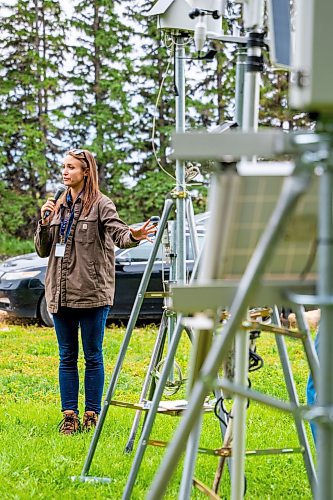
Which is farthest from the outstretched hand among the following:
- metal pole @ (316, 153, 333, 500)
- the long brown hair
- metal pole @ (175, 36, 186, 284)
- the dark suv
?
the dark suv

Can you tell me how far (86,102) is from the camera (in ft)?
60.6

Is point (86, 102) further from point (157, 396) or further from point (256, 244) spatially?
point (256, 244)

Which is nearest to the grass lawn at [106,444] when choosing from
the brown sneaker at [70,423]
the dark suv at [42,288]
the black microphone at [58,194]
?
the brown sneaker at [70,423]

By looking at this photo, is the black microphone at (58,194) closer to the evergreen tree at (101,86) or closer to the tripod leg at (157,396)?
the tripod leg at (157,396)

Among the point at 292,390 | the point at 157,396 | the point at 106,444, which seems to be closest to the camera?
the point at 292,390

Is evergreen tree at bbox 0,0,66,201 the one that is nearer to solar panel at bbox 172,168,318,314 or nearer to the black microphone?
the black microphone

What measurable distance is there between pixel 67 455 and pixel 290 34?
9.25 feet

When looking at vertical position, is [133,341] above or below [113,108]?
below

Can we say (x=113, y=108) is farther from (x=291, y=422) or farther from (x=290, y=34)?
(x=290, y=34)

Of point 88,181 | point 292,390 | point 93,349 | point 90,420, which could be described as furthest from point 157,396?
point 88,181

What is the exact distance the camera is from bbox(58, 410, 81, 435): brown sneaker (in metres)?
5.36

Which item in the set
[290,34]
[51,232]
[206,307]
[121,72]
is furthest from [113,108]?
[206,307]

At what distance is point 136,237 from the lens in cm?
486

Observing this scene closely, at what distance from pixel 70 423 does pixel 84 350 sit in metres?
0.46
